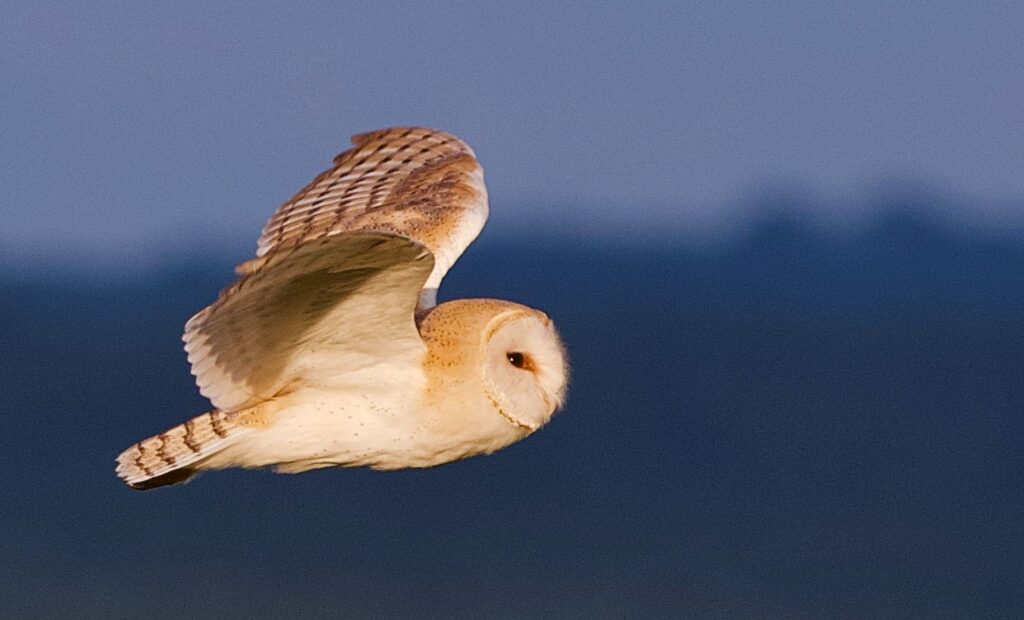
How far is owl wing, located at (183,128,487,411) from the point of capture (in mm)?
3639

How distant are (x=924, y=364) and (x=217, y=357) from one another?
61.4 metres

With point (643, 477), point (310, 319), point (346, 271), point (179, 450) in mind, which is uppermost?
point (346, 271)

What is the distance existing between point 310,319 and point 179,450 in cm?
47

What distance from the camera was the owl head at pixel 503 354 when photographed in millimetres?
4113

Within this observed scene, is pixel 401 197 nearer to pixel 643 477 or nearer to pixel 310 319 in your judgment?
pixel 310 319

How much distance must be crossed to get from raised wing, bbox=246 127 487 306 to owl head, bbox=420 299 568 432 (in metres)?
0.48

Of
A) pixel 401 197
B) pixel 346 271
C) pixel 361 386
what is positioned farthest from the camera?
pixel 401 197

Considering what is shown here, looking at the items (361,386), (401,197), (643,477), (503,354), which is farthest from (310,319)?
(643,477)

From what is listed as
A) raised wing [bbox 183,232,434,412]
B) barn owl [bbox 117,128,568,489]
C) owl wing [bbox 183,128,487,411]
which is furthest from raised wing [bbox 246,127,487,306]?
raised wing [bbox 183,232,434,412]

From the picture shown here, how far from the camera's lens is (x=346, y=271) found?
3732 mm

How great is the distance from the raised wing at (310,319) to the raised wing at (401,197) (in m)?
0.57

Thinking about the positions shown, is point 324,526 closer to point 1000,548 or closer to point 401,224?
point 1000,548

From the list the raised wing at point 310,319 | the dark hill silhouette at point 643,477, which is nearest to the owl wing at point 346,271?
the raised wing at point 310,319

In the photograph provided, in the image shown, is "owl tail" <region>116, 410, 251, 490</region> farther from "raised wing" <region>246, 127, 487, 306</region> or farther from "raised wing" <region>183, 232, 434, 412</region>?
"raised wing" <region>246, 127, 487, 306</region>
